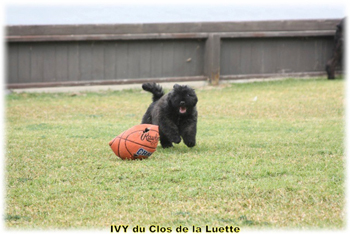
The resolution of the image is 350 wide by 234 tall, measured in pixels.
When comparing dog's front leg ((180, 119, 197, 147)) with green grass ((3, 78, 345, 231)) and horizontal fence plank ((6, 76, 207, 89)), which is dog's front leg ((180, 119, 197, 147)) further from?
horizontal fence plank ((6, 76, 207, 89))

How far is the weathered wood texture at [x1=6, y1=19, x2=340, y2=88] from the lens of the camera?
1656 centimetres

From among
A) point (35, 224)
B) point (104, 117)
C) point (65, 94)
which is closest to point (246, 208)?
point (35, 224)

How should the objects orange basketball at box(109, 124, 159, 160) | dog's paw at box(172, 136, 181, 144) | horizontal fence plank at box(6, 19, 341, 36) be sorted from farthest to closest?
horizontal fence plank at box(6, 19, 341, 36) < dog's paw at box(172, 136, 181, 144) < orange basketball at box(109, 124, 159, 160)

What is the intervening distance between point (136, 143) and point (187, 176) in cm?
118

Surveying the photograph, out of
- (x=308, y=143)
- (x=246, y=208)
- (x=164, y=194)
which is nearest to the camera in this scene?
(x=246, y=208)

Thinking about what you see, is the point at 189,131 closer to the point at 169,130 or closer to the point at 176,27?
the point at 169,130

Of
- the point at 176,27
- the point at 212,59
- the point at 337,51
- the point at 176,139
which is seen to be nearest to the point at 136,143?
the point at 176,139

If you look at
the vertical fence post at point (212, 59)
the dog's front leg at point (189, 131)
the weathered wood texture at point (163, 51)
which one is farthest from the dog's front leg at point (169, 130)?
the vertical fence post at point (212, 59)

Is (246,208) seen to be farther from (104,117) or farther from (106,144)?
(104,117)

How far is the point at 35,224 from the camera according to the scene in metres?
5.11

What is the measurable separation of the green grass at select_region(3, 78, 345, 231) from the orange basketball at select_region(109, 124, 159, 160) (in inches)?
6.4

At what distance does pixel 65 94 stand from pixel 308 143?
9.67 m

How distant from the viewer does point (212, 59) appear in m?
17.7

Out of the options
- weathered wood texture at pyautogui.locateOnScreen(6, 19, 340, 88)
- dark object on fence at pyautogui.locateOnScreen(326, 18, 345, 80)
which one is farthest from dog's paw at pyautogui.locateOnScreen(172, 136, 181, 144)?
dark object on fence at pyautogui.locateOnScreen(326, 18, 345, 80)
